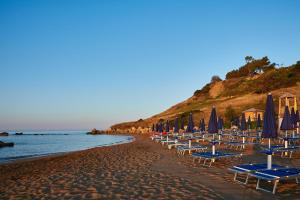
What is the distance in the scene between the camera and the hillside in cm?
5759

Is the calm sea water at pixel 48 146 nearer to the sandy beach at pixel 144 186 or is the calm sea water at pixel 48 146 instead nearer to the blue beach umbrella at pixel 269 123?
the sandy beach at pixel 144 186

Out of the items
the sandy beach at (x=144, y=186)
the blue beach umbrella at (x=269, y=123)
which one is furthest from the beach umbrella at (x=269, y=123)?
the sandy beach at (x=144, y=186)

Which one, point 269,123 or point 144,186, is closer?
point 144,186

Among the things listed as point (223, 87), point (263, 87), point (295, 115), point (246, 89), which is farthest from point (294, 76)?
point (295, 115)

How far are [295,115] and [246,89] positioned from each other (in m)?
58.7

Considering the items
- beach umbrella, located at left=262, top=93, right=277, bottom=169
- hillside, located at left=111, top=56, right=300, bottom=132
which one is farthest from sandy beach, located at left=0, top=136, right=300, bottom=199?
hillside, located at left=111, top=56, right=300, bottom=132

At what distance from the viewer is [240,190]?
709 centimetres

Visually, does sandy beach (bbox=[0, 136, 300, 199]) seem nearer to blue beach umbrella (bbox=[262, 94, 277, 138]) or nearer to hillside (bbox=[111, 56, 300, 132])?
blue beach umbrella (bbox=[262, 94, 277, 138])

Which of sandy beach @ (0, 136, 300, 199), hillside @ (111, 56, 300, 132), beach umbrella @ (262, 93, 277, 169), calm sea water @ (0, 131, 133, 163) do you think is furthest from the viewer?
hillside @ (111, 56, 300, 132)

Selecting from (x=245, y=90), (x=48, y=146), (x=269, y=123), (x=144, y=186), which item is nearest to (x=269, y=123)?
(x=269, y=123)

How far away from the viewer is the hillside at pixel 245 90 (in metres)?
57.6

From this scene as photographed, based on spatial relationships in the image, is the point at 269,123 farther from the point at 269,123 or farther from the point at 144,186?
the point at 144,186

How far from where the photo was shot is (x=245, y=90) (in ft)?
249

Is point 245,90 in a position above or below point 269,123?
above
